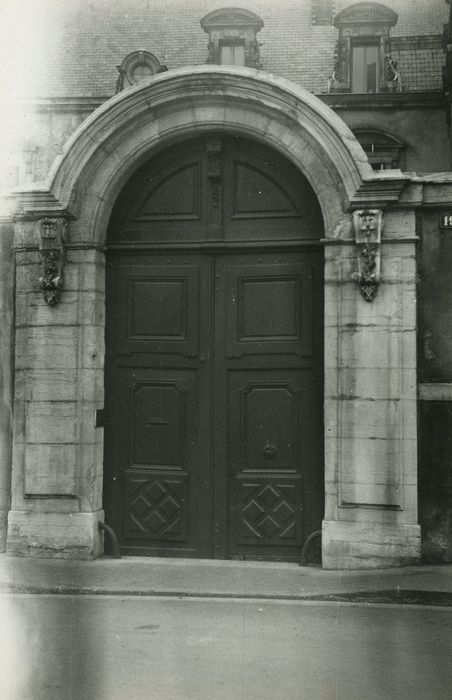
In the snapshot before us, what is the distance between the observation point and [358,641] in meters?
5.61

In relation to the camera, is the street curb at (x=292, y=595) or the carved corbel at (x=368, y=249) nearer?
the street curb at (x=292, y=595)

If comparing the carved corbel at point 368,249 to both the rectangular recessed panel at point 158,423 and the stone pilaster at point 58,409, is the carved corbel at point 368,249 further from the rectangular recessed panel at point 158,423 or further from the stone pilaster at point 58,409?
the stone pilaster at point 58,409

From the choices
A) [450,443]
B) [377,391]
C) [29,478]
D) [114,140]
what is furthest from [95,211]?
[450,443]

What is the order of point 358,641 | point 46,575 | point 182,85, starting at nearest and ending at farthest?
point 358,641, point 46,575, point 182,85

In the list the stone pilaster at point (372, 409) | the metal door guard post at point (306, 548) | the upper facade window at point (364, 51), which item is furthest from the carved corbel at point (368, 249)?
A: the upper facade window at point (364, 51)

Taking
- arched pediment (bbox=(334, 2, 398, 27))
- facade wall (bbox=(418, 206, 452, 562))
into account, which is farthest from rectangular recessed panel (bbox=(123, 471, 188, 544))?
arched pediment (bbox=(334, 2, 398, 27))

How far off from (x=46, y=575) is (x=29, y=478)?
1.07m

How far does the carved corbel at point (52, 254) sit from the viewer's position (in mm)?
7977

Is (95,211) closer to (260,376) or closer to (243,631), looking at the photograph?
(260,376)

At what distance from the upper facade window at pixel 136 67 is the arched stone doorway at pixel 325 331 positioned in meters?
14.9

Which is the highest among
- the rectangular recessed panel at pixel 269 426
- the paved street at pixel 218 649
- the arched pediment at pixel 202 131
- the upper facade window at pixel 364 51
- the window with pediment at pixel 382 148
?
the upper facade window at pixel 364 51

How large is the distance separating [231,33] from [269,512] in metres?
19.0

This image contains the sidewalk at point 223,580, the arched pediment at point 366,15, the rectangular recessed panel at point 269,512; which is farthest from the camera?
the arched pediment at point 366,15

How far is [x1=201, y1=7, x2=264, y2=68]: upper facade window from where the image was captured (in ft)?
76.0
